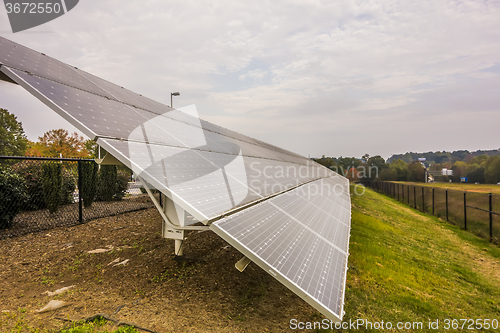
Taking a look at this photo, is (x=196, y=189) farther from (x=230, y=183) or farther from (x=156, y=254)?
(x=156, y=254)

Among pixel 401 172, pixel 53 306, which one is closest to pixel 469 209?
pixel 53 306

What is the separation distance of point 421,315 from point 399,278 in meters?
1.91

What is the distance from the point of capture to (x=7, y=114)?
50.8 metres

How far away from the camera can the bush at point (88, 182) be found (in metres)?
11.9

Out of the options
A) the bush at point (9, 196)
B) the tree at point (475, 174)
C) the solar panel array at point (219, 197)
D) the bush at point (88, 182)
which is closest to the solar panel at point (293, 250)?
the solar panel array at point (219, 197)

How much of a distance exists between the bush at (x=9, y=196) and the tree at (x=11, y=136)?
52.3m

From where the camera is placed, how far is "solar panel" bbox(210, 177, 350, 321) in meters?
2.71

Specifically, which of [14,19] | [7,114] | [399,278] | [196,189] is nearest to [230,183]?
[196,189]

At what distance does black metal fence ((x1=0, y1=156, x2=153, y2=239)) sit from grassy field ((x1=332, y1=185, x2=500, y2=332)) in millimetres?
9157

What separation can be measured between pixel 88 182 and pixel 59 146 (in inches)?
1701

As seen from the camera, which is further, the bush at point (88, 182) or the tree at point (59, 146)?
the tree at point (59, 146)

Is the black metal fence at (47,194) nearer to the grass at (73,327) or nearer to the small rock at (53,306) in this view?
the small rock at (53,306)

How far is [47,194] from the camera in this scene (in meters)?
10.1

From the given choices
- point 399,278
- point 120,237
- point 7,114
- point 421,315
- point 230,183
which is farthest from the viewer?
point 7,114
